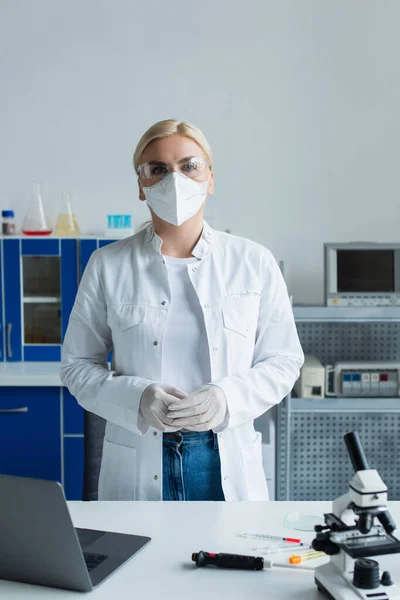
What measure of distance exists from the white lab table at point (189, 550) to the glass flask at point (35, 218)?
6.23 ft

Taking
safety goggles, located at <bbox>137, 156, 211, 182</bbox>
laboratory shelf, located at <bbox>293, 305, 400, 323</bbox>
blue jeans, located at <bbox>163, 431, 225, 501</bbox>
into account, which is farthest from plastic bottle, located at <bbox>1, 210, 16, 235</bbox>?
blue jeans, located at <bbox>163, 431, 225, 501</bbox>

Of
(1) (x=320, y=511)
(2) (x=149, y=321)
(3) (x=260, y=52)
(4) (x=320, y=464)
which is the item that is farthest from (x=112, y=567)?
(3) (x=260, y=52)

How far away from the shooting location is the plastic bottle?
3.21 meters

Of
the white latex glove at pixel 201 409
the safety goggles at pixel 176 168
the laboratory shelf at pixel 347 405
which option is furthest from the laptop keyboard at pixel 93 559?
the laboratory shelf at pixel 347 405

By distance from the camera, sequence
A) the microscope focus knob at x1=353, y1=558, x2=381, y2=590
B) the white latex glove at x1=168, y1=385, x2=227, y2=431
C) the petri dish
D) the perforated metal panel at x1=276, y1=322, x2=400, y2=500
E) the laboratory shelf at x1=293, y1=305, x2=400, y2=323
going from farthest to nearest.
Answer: the perforated metal panel at x1=276, y1=322, x2=400, y2=500
the laboratory shelf at x1=293, y1=305, x2=400, y2=323
the white latex glove at x1=168, y1=385, x2=227, y2=431
the petri dish
the microscope focus knob at x1=353, y1=558, x2=381, y2=590

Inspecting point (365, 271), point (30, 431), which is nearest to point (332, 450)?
point (365, 271)

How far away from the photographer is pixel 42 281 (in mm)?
3146

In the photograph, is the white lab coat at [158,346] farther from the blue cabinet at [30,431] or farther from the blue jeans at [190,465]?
the blue cabinet at [30,431]

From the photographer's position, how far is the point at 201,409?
153cm

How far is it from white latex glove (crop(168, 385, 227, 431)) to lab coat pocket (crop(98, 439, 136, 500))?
199 millimetres

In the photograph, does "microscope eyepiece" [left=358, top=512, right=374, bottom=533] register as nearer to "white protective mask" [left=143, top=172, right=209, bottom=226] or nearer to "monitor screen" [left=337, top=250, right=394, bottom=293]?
"white protective mask" [left=143, top=172, right=209, bottom=226]

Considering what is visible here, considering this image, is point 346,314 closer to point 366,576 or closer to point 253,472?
point 253,472

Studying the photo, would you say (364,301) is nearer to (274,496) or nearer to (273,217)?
(273,217)

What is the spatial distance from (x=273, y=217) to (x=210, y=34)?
0.92 metres
